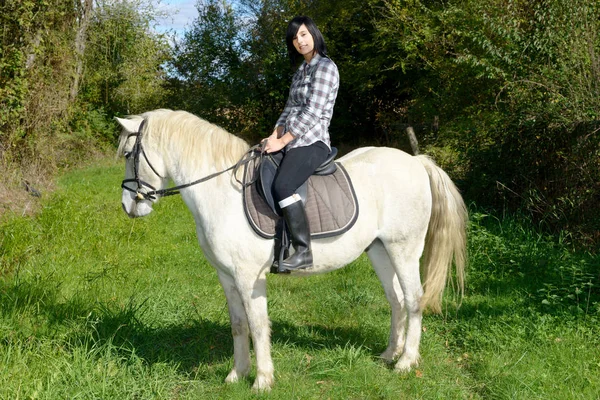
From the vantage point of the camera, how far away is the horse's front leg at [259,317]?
400 cm

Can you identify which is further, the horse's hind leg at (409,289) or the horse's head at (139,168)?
the horse's hind leg at (409,289)

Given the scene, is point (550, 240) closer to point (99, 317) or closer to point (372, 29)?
point (99, 317)

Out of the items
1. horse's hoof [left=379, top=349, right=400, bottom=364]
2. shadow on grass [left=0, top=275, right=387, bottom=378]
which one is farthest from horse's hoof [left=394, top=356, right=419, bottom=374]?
shadow on grass [left=0, top=275, right=387, bottom=378]

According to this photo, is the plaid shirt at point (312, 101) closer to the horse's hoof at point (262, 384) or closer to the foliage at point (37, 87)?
the horse's hoof at point (262, 384)

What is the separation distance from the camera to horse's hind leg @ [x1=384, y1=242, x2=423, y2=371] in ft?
15.0

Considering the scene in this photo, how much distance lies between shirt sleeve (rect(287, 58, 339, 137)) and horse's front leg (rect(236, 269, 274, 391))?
1094 mm

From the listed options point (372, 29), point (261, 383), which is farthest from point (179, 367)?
point (372, 29)

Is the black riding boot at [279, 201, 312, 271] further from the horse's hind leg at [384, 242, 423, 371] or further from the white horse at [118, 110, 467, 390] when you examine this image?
the horse's hind leg at [384, 242, 423, 371]

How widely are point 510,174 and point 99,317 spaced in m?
6.07

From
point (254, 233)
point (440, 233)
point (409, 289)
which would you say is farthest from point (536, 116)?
point (254, 233)

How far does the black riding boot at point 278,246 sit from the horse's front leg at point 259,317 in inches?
4.8

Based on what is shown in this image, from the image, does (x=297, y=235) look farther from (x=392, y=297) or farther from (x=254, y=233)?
(x=392, y=297)

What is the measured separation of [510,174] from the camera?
320 inches

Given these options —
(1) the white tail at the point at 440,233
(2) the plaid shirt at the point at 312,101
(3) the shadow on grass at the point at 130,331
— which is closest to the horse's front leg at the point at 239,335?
(3) the shadow on grass at the point at 130,331
